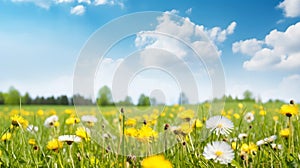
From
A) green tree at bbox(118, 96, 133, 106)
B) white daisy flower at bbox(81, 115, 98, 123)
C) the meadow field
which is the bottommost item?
the meadow field

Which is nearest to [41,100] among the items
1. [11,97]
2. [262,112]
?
[11,97]

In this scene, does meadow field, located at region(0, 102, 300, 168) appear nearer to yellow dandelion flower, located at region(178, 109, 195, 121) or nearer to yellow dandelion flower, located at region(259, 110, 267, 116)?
yellow dandelion flower, located at region(178, 109, 195, 121)

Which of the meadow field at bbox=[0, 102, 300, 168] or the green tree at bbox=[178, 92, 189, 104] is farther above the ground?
the green tree at bbox=[178, 92, 189, 104]

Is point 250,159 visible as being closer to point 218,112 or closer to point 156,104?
point 218,112

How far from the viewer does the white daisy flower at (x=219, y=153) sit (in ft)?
4.07

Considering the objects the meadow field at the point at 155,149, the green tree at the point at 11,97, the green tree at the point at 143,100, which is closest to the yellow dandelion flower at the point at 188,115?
the meadow field at the point at 155,149

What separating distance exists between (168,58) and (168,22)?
182mm

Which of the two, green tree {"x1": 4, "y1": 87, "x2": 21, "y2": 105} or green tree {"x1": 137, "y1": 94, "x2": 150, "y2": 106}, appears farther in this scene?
green tree {"x1": 4, "y1": 87, "x2": 21, "y2": 105}

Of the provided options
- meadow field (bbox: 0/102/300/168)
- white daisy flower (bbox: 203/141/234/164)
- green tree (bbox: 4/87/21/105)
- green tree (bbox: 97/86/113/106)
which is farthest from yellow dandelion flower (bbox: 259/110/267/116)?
green tree (bbox: 4/87/21/105)

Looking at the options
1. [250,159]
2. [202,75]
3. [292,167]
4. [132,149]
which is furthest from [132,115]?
[292,167]

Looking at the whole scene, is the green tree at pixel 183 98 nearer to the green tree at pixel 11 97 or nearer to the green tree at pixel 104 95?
the green tree at pixel 104 95

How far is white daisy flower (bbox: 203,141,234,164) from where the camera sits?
1.24 metres

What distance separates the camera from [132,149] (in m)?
1.81

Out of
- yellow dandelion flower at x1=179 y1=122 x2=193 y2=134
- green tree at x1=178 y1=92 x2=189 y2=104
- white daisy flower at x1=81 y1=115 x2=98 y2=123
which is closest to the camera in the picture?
yellow dandelion flower at x1=179 y1=122 x2=193 y2=134
